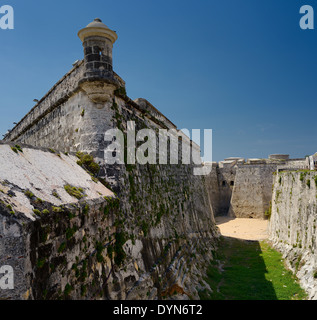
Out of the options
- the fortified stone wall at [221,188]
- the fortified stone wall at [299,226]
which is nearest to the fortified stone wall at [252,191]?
the fortified stone wall at [221,188]

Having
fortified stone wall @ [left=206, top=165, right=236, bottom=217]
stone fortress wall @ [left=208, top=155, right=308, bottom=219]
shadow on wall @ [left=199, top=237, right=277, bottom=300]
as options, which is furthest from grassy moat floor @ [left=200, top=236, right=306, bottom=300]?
fortified stone wall @ [left=206, top=165, right=236, bottom=217]

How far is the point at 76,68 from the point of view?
8.41 meters

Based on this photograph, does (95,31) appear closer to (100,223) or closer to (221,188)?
(100,223)

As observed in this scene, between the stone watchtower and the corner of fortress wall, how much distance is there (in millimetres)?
86

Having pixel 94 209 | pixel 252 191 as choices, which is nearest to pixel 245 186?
pixel 252 191

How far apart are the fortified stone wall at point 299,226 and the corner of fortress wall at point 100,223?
4.29 meters

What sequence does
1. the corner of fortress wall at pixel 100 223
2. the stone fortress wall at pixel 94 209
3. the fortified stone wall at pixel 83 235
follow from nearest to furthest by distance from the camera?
the fortified stone wall at pixel 83 235 < the stone fortress wall at pixel 94 209 < the corner of fortress wall at pixel 100 223

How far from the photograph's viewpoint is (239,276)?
483 inches

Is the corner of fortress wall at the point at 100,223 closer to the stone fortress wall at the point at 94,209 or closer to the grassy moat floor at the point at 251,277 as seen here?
the stone fortress wall at the point at 94,209

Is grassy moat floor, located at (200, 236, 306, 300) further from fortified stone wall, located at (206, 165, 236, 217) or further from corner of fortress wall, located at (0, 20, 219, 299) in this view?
fortified stone wall, located at (206, 165, 236, 217)

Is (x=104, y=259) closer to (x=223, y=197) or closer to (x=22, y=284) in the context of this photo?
(x=22, y=284)

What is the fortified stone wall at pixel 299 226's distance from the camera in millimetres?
10980

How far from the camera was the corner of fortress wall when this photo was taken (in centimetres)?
398
